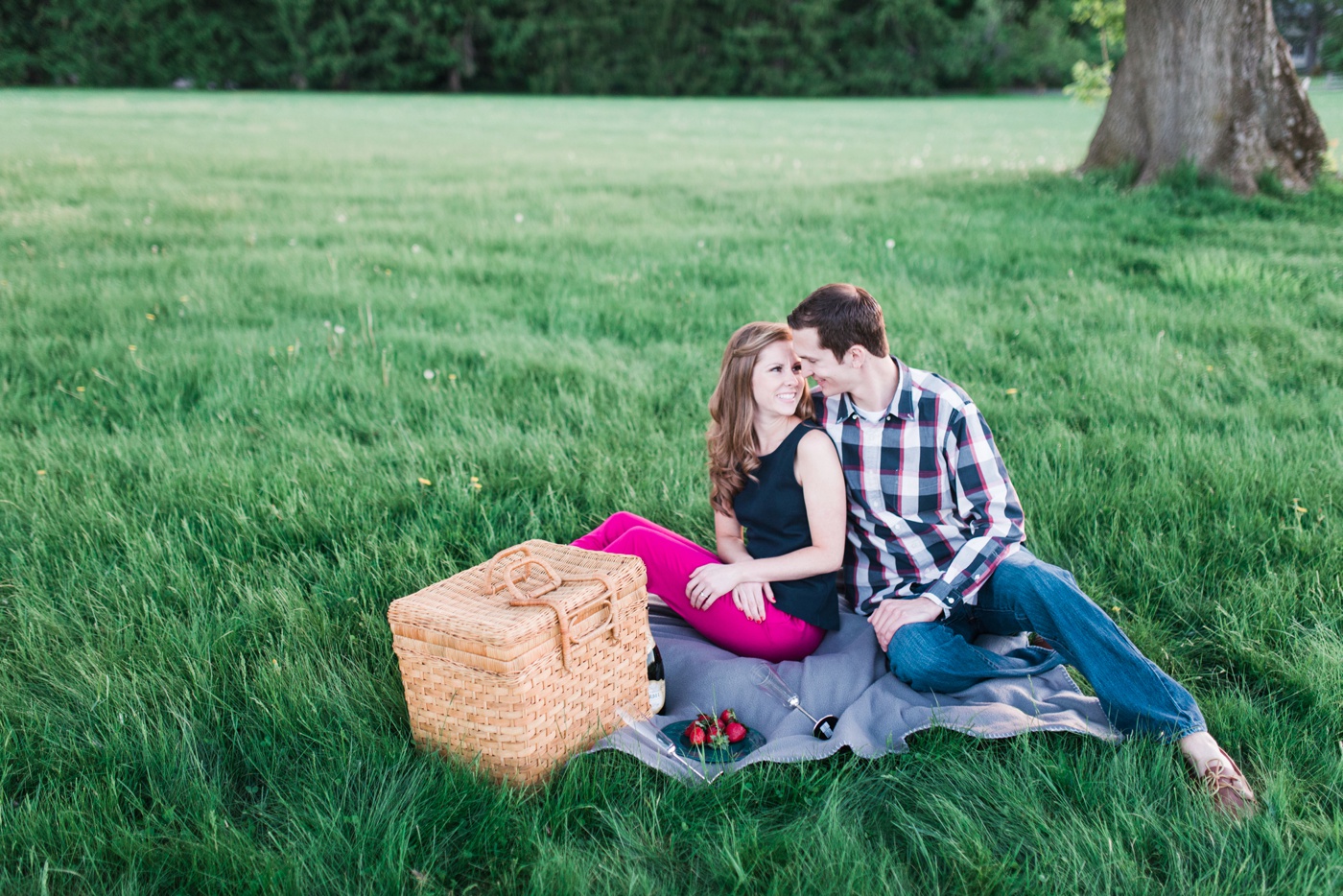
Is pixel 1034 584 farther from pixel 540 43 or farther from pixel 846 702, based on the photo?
pixel 540 43

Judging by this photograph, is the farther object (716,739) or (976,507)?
(976,507)

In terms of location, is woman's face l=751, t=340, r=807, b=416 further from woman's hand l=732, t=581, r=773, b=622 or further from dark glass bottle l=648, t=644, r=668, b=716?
dark glass bottle l=648, t=644, r=668, b=716

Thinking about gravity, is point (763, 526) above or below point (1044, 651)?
above

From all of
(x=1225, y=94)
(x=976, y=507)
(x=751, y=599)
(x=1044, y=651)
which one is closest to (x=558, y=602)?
(x=751, y=599)

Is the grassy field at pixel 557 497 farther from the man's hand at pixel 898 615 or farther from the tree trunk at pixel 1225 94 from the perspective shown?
the tree trunk at pixel 1225 94

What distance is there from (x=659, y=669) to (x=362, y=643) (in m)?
0.94

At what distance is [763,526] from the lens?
3.05 meters

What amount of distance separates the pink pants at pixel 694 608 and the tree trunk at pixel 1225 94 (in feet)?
26.8

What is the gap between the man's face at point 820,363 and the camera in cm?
282

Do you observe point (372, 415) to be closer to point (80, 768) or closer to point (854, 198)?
point (80, 768)

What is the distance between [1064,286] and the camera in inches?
257

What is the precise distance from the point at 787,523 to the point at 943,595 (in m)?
0.53

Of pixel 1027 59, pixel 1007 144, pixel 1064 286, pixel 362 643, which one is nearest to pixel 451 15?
pixel 1027 59

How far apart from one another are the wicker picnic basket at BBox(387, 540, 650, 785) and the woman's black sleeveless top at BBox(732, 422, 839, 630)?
555 millimetres
